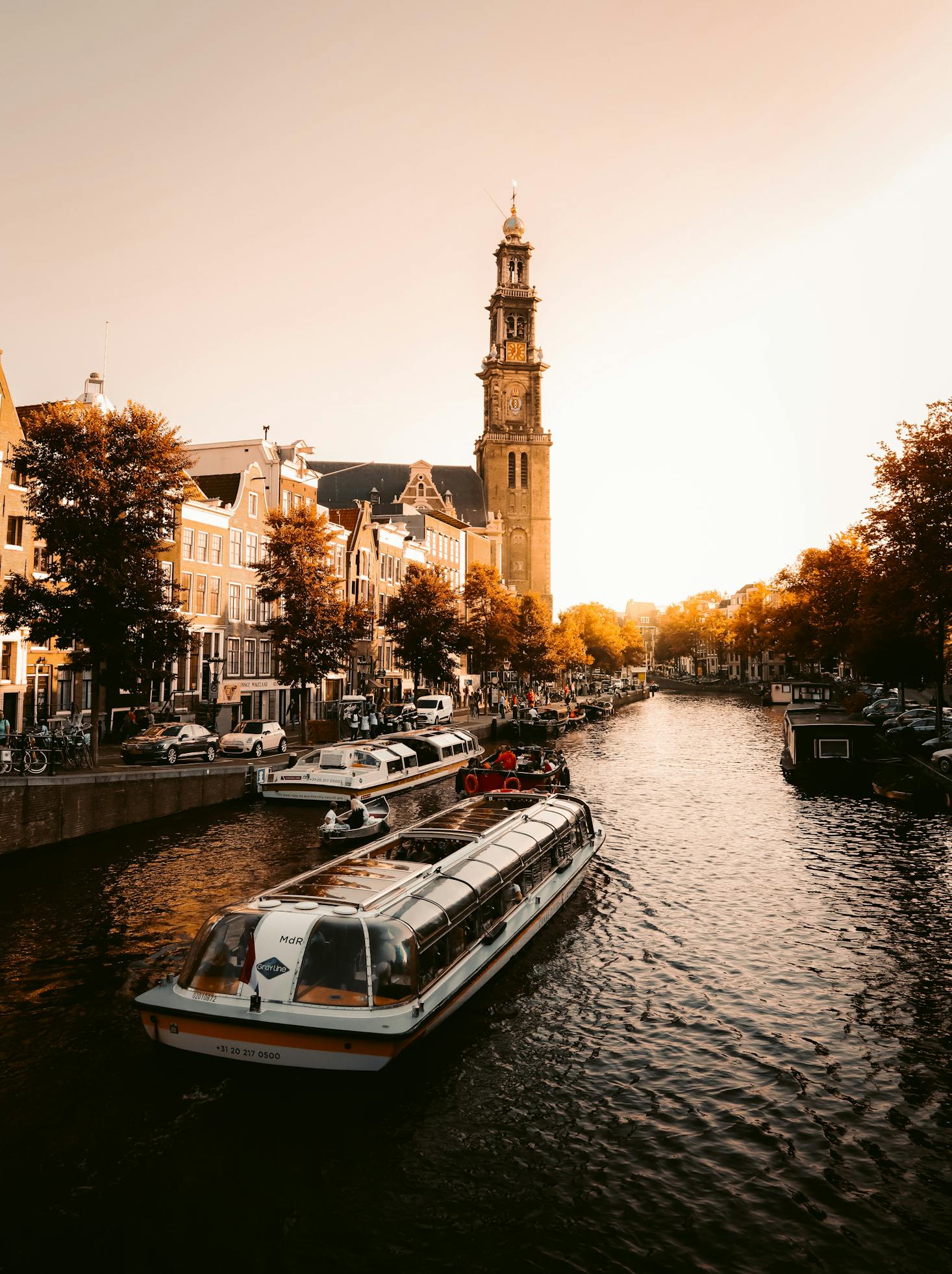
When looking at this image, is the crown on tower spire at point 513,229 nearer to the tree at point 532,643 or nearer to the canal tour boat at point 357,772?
the tree at point 532,643

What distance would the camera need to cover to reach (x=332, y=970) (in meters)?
14.1

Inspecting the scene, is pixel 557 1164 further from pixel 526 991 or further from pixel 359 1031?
pixel 526 991

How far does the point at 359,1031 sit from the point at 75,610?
27.5 metres

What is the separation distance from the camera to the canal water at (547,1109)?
1069 centimetres

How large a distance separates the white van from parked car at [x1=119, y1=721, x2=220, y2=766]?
23.7 meters

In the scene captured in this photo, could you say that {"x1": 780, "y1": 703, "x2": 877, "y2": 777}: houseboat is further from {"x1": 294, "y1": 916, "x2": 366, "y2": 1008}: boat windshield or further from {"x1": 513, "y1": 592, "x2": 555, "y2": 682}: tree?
{"x1": 513, "y1": 592, "x2": 555, "y2": 682}: tree

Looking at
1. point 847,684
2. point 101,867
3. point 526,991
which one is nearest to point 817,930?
point 526,991

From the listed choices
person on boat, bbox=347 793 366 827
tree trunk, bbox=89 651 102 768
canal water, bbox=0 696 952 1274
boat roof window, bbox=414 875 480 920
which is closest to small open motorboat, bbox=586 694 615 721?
tree trunk, bbox=89 651 102 768

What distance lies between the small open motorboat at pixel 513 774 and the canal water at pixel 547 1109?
15.8 metres

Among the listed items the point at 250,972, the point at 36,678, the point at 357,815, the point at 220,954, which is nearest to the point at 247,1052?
the point at 250,972

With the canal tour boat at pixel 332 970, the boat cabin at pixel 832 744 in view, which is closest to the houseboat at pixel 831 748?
the boat cabin at pixel 832 744

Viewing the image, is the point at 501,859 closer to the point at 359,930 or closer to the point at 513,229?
the point at 359,930

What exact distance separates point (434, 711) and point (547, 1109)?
53.7 metres

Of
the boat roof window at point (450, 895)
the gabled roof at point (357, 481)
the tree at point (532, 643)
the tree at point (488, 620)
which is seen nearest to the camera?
the boat roof window at point (450, 895)
